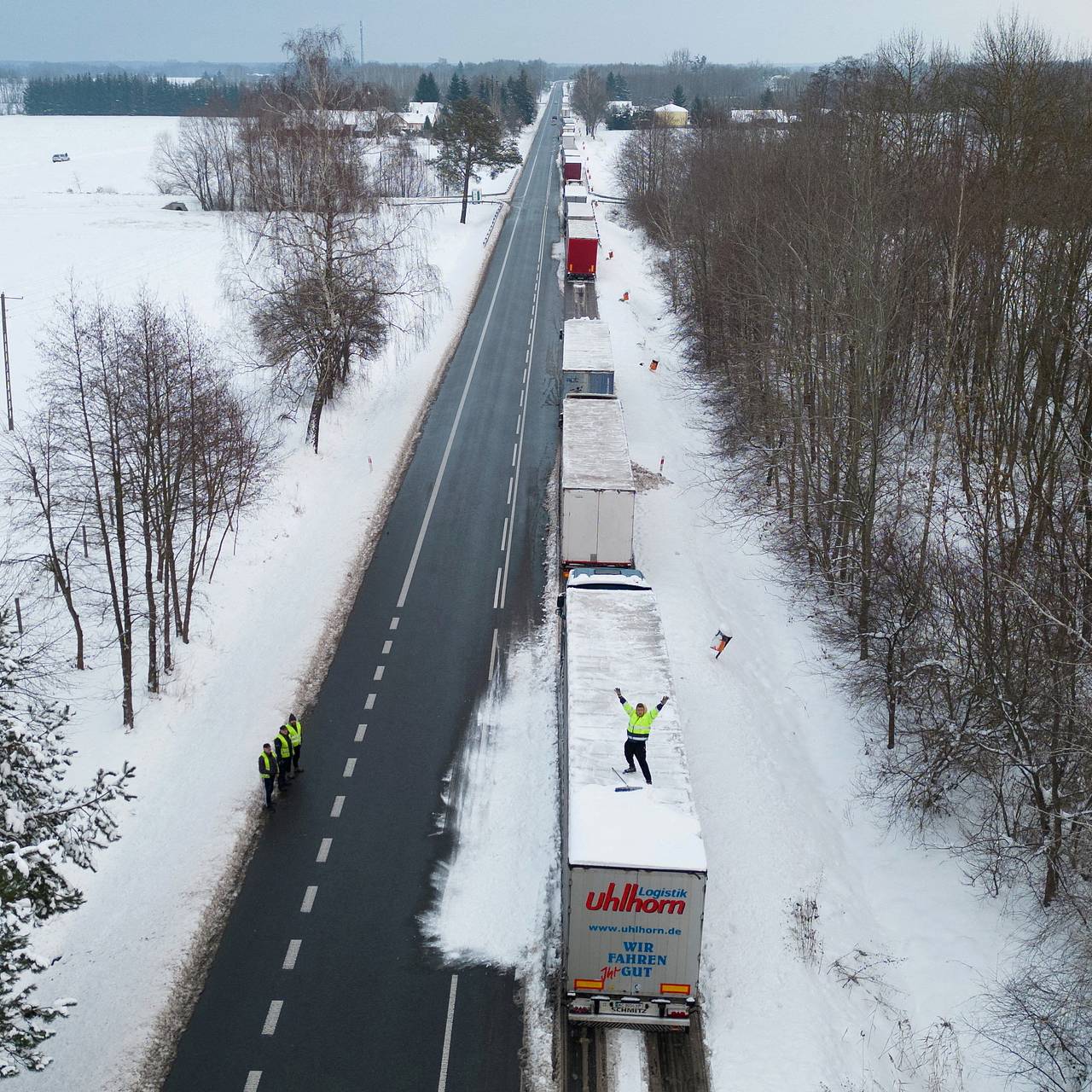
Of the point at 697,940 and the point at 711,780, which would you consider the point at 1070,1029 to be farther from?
the point at 711,780

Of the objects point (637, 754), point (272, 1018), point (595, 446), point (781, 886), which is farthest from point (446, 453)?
point (272, 1018)

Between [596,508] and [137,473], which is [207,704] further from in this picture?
[596,508]

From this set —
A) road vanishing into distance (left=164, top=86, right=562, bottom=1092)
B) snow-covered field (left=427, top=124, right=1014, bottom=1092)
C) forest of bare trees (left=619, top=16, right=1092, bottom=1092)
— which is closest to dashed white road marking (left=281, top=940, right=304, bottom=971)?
road vanishing into distance (left=164, top=86, right=562, bottom=1092)

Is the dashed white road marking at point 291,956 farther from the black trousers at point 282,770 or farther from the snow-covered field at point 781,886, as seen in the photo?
the black trousers at point 282,770

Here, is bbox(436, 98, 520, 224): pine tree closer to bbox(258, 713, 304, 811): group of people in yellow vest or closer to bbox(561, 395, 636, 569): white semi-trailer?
bbox(561, 395, 636, 569): white semi-trailer

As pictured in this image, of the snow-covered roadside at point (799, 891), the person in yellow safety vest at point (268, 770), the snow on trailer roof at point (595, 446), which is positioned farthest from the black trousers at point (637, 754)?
the snow on trailer roof at point (595, 446)

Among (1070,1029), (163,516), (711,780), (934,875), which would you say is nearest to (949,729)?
(934,875)
